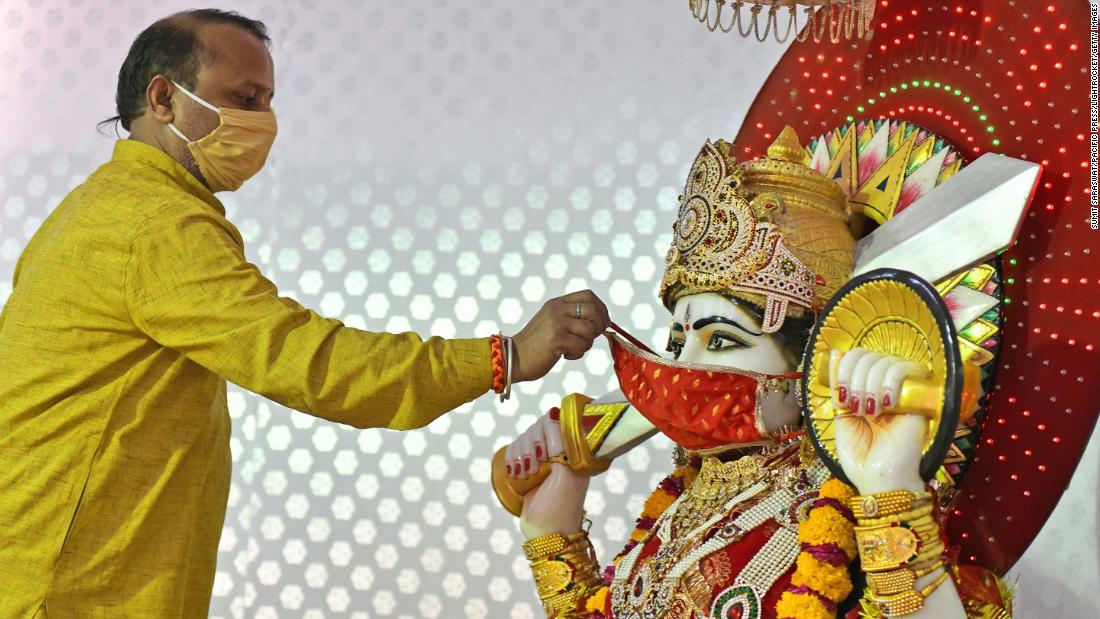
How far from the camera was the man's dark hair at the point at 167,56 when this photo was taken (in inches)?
105

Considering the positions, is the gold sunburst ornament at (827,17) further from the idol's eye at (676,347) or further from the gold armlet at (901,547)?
the gold armlet at (901,547)

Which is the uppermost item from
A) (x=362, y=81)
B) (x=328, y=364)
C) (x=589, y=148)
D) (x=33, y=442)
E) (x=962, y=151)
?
(x=362, y=81)

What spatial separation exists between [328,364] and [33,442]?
0.58 meters

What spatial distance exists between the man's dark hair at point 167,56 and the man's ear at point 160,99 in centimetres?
2

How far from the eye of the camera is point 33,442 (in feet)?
7.89

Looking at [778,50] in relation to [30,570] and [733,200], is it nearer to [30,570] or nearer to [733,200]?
[733,200]

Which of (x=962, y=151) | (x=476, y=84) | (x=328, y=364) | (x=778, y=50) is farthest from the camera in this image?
(x=476, y=84)

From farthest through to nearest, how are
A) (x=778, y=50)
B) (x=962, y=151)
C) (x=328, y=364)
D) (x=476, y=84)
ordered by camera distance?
(x=476, y=84) < (x=778, y=50) < (x=962, y=151) < (x=328, y=364)

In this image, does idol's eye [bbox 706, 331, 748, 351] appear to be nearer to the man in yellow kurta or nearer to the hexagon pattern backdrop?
the man in yellow kurta

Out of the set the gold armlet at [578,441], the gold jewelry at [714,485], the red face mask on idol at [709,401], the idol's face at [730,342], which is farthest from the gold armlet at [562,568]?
the idol's face at [730,342]

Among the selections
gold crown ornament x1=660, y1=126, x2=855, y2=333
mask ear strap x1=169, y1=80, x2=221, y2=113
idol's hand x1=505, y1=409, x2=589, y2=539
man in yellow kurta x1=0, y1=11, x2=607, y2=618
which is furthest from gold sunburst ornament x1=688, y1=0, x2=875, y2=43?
mask ear strap x1=169, y1=80, x2=221, y2=113

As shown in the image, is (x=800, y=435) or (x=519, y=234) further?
(x=519, y=234)

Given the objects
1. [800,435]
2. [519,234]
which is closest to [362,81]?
[519,234]

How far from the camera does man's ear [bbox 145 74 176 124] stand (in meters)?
2.66
